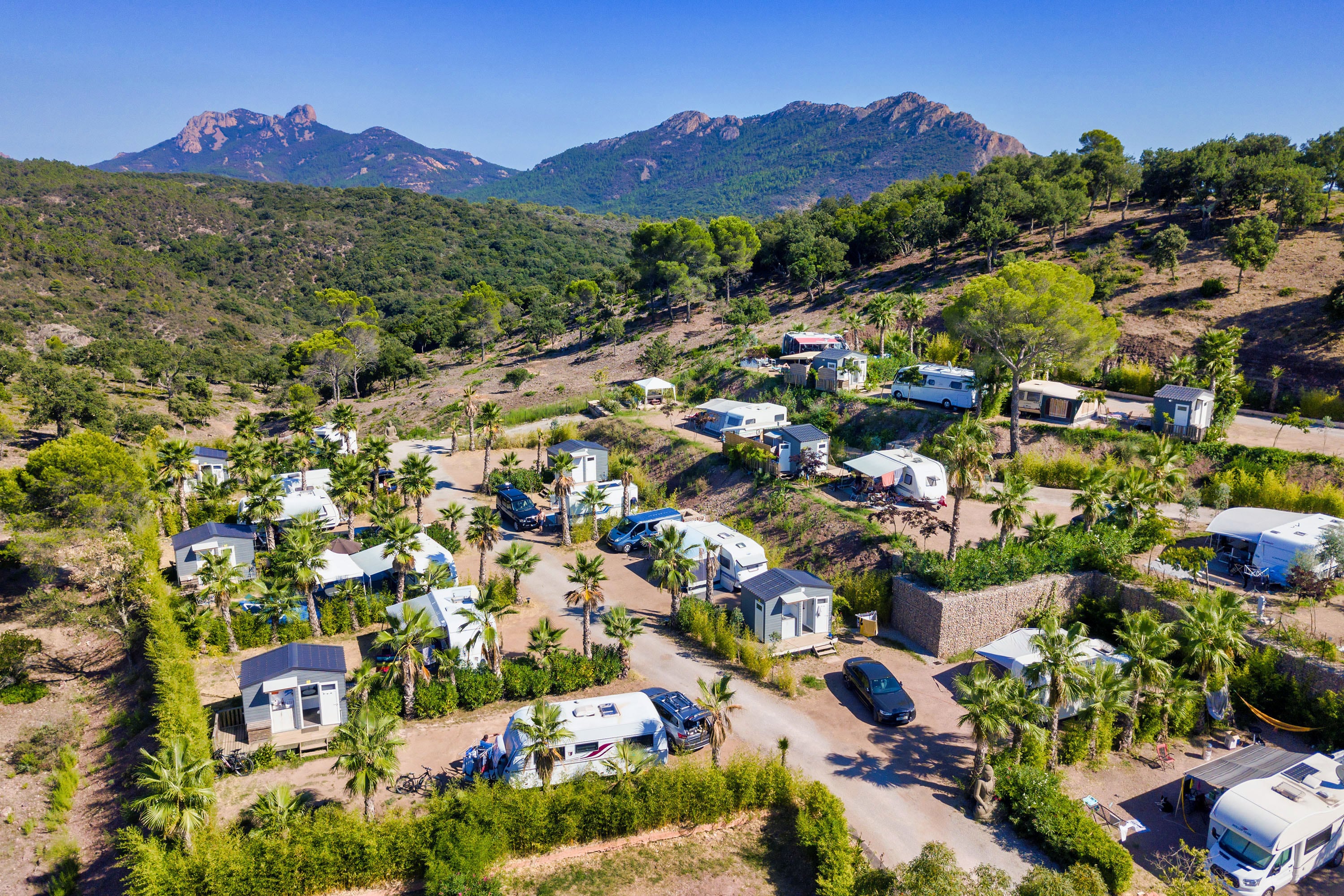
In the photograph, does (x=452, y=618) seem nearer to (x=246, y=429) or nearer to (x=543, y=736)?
(x=543, y=736)

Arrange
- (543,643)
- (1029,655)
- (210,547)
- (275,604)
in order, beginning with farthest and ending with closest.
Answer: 1. (210,547)
2. (275,604)
3. (543,643)
4. (1029,655)

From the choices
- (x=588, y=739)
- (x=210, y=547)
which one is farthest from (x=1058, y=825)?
(x=210, y=547)

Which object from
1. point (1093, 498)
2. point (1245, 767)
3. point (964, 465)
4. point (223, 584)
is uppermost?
point (964, 465)

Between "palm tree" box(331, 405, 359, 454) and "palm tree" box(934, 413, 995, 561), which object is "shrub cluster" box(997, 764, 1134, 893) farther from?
"palm tree" box(331, 405, 359, 454)

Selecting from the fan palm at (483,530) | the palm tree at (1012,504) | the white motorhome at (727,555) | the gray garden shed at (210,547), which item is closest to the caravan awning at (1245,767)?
the palm tree at (1012,504)

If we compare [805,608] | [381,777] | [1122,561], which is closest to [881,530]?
[805,608]

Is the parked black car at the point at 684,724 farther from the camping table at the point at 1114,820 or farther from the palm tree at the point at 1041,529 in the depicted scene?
the palm tree at the point at 1041,529

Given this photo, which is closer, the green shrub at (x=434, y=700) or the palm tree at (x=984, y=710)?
the palm tree at (x=984, y=710)
